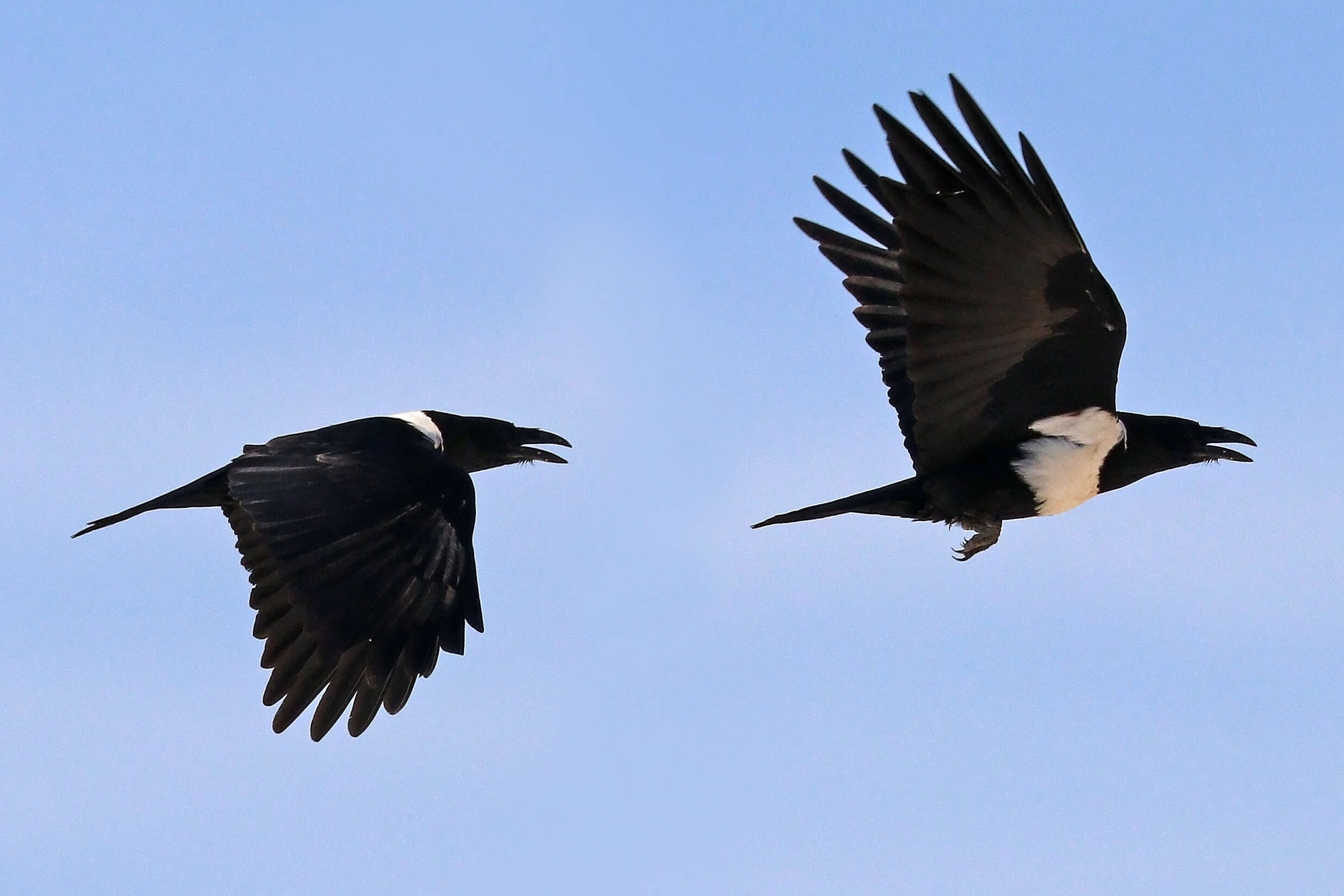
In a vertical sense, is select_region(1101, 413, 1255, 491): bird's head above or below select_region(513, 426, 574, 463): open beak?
below

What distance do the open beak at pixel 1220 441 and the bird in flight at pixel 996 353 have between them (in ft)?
0.03

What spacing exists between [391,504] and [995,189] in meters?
4.05

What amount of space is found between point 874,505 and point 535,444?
3781 mm

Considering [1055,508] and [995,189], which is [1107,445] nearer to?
[1055,508]

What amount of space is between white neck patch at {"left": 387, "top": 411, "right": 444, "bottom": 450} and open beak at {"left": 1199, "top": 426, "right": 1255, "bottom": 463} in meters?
5.11

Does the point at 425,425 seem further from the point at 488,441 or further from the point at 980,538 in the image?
the point at 980,538

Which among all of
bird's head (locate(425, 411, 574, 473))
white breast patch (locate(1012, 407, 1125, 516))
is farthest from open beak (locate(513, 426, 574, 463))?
white breast patch (locate(1012, 407, 1125, 516))

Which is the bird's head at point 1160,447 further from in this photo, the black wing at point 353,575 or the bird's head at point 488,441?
the bird's head at point 488,441

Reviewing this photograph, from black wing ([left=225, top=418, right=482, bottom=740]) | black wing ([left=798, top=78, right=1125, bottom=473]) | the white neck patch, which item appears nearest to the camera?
black wing ([left=798, top=78, right=1125, bottom=473])

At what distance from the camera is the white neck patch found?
40.8ft

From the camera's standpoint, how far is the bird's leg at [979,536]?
34.8ft

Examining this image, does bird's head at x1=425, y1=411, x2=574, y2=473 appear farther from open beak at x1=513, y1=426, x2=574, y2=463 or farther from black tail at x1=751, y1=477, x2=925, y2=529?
black tail at x1=751, y1=477, x2=925, y2=529

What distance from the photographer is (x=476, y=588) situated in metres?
10.5

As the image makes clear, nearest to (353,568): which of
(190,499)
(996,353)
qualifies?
(190,499)
